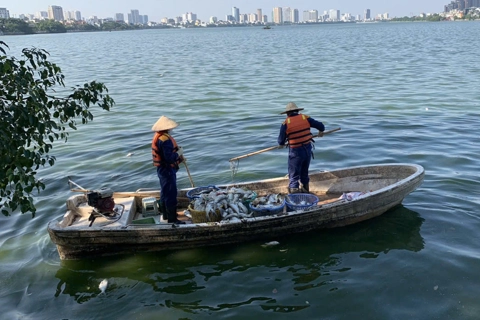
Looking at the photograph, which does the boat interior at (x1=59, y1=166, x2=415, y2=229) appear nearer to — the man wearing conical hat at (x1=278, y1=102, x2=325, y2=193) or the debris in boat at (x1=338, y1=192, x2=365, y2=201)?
the debris in boat at (x1=338, y1=192, x2=365, y2=201)

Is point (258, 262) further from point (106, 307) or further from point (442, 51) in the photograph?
point (442, 51)

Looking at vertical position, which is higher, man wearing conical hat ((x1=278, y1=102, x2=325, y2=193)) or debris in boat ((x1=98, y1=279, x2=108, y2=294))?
man wearing conical hat ((x1=278, y1=102, x2=325, y2=193))

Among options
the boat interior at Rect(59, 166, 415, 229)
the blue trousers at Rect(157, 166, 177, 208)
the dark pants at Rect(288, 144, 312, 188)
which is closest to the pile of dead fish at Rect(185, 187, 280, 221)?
the blue trousers at Rect(157, 166, 177, 208)

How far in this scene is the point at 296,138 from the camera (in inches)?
396

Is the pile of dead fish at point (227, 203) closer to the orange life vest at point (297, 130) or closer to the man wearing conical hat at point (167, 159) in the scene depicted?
the man wearing conical hat at point (167, 159)

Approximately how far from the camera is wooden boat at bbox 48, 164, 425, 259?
8.58 metres

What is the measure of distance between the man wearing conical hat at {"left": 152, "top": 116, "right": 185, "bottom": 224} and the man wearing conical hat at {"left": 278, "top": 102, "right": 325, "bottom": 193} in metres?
2.43

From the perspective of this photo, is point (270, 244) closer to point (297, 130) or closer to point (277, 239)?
point (277, 239)

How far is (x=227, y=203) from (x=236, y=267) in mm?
1367

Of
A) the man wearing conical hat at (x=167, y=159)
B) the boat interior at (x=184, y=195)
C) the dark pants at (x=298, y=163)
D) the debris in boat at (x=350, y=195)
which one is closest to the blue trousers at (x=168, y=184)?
the man wearing conical hat at (x=167, y=159)

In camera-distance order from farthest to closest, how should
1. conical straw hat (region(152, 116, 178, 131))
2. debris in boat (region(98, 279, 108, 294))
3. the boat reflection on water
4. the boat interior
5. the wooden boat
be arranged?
1. the boat interior
2. conical straw hat (region(152, 116, 178, 131))
3. the wooden boat
4. debris in boat (region(98, 279, 108, 294))
5. the boat reflection on water

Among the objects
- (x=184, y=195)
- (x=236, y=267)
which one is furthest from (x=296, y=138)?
(x=236, y=267)

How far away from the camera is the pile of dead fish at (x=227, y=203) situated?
900cm

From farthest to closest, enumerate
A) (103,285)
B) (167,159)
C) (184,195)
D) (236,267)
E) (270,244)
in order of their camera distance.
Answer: (184,195) → (270,244) → (167,159) → (236,267) → (103,285)
